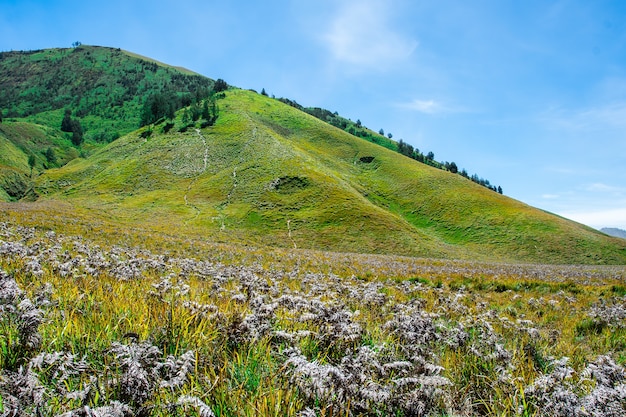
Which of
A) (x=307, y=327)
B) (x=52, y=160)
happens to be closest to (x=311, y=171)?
(x=307, y=327)

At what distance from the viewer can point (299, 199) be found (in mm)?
81500

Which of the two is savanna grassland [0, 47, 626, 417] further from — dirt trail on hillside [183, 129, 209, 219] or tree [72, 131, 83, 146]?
tree [72, 131, 83, 146]

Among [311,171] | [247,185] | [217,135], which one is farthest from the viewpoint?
[217,135]

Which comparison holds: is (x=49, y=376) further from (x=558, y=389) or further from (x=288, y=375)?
(x=558, y=389)

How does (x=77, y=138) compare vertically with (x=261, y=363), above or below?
above

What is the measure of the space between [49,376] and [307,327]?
144 inches

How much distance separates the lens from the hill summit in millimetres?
69312

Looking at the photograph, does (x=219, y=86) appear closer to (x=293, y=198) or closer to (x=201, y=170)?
(x=201, y=170)

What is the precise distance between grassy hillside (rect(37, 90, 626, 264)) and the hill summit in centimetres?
36

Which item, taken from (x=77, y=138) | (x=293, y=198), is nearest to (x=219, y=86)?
(x=77, y=138)

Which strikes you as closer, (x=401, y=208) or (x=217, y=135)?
(x=401, y=208)

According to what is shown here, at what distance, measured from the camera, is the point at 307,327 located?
19.5 ft

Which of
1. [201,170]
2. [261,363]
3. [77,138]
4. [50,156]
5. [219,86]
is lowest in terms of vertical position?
[261,363]

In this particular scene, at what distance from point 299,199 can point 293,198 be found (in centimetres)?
157
